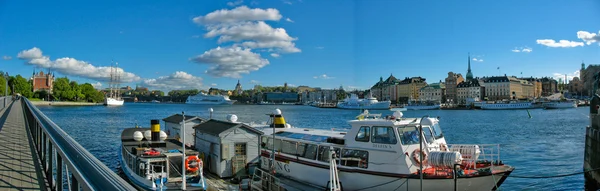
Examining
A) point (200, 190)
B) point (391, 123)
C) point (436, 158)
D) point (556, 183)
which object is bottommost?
point (556, 183)

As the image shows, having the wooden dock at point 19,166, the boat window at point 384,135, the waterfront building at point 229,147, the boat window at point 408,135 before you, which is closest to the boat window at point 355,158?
the boat window at point 384,135

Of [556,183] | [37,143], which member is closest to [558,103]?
[556,183]

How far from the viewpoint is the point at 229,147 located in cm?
2014

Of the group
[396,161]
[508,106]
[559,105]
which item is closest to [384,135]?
[396,161]

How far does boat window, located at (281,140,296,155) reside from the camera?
2023 centimetres

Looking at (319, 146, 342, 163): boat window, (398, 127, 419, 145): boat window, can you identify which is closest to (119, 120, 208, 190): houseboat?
(319, 146, 342, 163): boat window

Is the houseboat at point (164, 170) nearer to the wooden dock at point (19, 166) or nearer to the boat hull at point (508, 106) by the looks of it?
the wooden dock at point (19, 166)

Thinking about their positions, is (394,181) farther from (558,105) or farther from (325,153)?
(558,105)

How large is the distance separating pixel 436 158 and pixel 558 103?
170937 mm

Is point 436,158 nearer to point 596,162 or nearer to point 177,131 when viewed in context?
point 596,162

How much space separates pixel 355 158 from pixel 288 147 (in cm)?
430

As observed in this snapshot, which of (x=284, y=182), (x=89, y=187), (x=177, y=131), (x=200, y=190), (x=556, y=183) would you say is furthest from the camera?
(x=177, y=131)

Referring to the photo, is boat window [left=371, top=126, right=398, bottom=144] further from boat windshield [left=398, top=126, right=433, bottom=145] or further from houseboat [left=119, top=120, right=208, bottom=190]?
houseboat [left=119, top=120, right=208, bottom=190]

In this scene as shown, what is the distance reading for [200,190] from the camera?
51.9 ft
